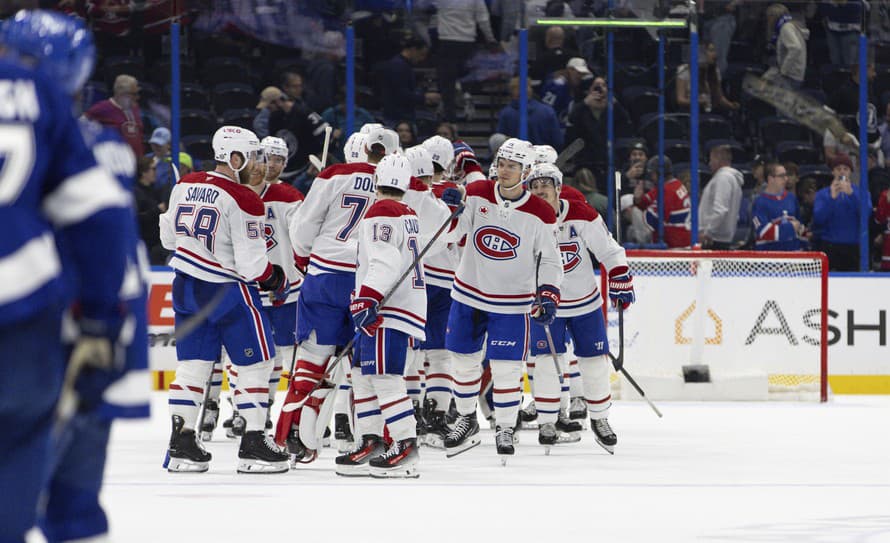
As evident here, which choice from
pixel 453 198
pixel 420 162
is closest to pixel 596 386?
pixel 453 198

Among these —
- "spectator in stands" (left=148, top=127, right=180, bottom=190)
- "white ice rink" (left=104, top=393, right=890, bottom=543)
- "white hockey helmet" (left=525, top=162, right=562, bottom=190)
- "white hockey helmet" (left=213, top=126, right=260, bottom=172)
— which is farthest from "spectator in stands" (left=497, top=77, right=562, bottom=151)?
"white hockey helmet" (left=213, top=126, right=260, bottom=172)

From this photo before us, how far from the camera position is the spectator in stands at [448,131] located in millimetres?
10516

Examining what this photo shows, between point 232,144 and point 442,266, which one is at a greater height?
point 232,144

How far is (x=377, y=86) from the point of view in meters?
10.4

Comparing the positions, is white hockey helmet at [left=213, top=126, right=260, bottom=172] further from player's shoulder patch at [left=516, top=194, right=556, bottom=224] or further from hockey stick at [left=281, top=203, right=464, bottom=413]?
player's shoulder patch at [left=516, top=194, right=556, bottom=224]

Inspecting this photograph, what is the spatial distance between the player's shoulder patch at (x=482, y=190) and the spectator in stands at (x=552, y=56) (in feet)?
13.0

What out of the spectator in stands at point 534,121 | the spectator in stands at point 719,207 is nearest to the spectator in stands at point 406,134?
the spectator in stands at point 534,121

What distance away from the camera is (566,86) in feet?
35.1

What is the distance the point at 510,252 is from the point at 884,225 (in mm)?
4877

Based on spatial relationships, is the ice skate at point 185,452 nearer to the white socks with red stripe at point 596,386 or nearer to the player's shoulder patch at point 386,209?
the player's shoulder patch at point 386,209

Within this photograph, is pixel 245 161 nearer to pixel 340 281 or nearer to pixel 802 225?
pixel 340 281

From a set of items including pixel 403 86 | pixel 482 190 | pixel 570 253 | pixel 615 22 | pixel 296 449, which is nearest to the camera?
pixel 296 449

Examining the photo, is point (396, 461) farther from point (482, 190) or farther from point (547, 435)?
point (482, 190)

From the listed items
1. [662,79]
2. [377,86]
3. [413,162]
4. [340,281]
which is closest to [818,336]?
[662,79]
